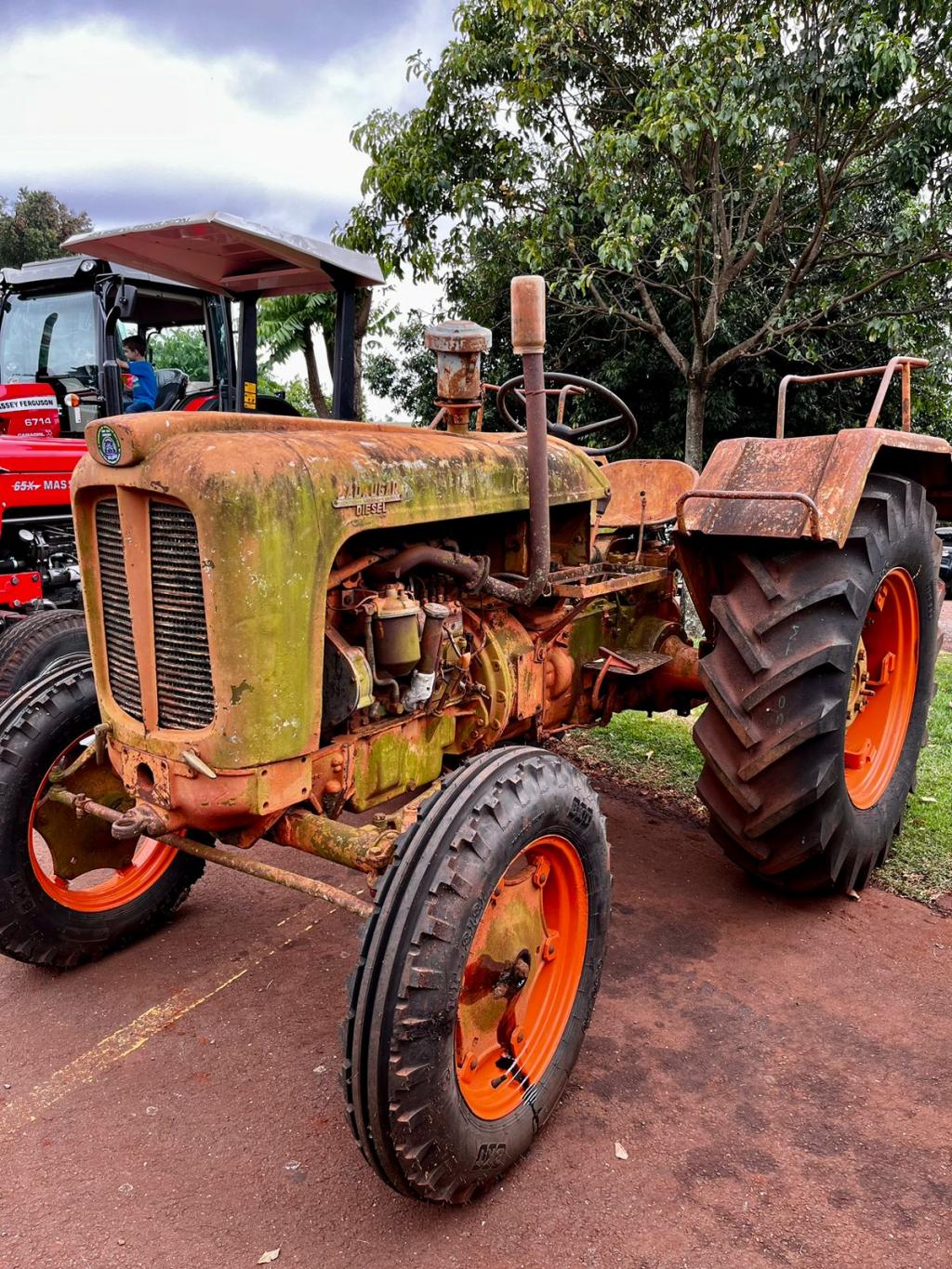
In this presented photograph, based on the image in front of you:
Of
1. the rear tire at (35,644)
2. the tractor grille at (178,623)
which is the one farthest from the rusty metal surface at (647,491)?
the rear tire at (35,644)

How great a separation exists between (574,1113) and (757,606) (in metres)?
1.64

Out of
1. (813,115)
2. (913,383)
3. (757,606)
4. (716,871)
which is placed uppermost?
(813,115)

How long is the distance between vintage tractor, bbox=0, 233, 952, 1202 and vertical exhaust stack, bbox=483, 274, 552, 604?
0.03 feet

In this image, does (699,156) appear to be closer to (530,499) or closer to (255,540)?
(530,499)

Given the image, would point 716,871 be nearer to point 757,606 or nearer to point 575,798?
point 757,606

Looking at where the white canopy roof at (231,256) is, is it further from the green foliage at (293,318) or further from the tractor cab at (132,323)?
the green foliage at (293,318)

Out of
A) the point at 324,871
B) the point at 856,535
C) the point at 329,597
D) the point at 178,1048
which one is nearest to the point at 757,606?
the point at 856,535

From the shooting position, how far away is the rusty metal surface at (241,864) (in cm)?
225

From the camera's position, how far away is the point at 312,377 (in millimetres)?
15406

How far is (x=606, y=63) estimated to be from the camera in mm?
7766

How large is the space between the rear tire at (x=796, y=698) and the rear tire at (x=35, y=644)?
111 inches

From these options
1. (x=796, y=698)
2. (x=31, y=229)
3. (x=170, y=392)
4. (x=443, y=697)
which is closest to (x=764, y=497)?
(x=796, y=698)

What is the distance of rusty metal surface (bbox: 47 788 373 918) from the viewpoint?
225 centimetres

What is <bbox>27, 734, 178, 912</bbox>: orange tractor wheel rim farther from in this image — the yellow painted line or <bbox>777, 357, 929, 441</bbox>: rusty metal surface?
<bbox>777, 357, 929, 441</bbox>: rusty metal surface
